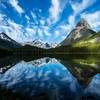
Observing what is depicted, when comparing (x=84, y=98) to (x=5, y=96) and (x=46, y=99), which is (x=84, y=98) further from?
(x=5, y=96)

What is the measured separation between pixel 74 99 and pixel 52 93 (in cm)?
394

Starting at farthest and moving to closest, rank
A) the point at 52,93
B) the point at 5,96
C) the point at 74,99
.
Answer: the point at 52,93
the point at 5,96
the point at 74,99

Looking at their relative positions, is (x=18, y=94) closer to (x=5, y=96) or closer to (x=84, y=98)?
(x=5, y=96)

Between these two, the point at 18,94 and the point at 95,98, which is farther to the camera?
the point at 18,94

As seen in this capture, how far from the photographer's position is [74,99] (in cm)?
2197

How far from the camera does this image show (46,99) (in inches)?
869

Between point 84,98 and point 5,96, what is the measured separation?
365 inches

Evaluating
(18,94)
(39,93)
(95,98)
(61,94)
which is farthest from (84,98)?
(18,94)

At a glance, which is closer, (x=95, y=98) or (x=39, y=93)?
(x=95, y=98)

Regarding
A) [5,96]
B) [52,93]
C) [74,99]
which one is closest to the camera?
[74,99]

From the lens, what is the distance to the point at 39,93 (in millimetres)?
25266

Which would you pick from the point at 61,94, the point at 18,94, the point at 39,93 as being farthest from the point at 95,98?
the point at 18,94

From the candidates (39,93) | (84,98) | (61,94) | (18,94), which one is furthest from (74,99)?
(18,94)

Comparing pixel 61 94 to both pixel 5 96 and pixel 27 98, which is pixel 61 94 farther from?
pixel 5 96
